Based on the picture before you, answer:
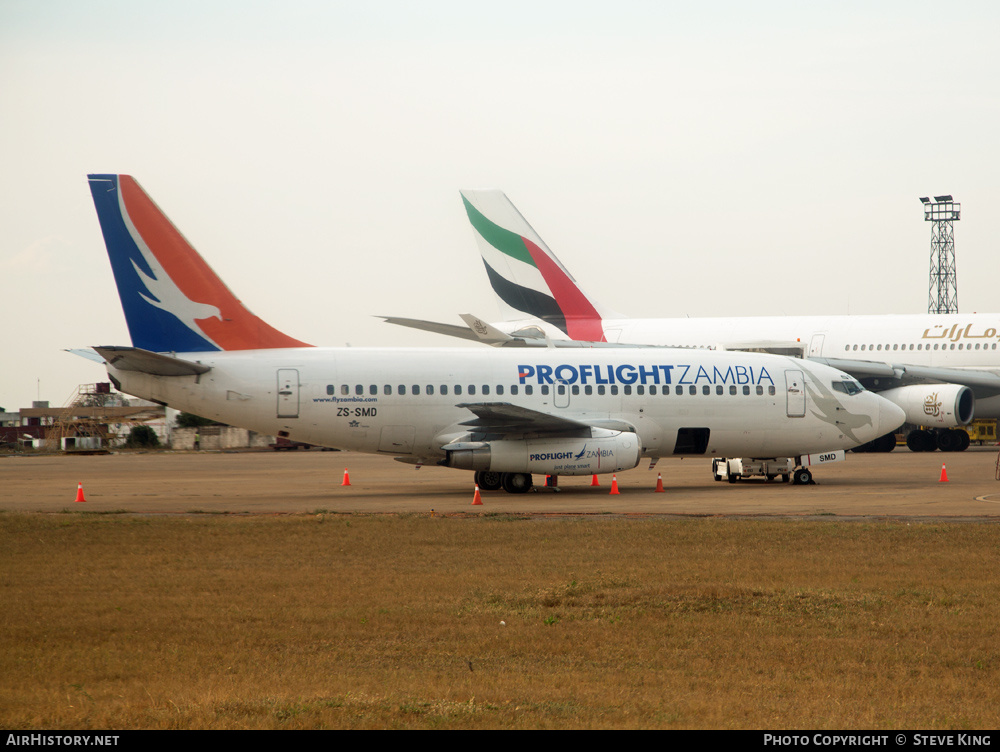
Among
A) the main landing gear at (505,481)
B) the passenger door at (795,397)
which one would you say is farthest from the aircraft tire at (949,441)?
the main landing gear at (505,481)

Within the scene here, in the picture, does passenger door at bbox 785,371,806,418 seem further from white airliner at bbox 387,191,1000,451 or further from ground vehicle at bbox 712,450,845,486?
white airliner at bbox 387,191,1000,451

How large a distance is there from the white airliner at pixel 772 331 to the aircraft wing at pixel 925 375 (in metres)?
0.04

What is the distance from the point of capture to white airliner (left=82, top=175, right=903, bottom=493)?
2486 centimetres

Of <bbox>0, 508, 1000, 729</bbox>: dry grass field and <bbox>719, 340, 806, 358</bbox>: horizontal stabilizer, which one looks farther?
<bbox>719, 340, 806, 358</bbox>: horizontal stabilizer

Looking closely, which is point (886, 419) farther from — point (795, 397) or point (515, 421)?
point (515, 421)

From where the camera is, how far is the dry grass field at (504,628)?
739 centimetres

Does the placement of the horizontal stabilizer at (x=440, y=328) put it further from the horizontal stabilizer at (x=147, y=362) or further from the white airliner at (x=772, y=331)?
the horizontal stabilizer at (x=147, y=362)

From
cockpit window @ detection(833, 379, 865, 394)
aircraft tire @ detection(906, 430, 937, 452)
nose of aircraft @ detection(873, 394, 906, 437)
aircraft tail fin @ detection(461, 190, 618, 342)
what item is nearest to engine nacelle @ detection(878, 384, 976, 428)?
aircraft tire @ detection(906, 430, 937, 452)

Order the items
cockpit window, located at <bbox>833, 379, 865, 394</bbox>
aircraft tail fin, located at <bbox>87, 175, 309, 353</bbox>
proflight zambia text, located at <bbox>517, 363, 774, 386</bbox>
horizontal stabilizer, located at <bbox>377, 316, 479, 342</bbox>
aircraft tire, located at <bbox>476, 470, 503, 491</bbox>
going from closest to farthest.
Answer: aircraft tail fin, located at <bbox>87, 175, 309, 353</bbox> < aircraft tire, located at <bbox>476, 470, 503, 491</bbox> < proflight zambia text, located at <bbox>517, 363, 774, 386</bbox> < cockpit window, located at <bbox>833, 379, 865, 394</bbox> < horizontal stabilizer, located at <bbox>377, 316, 479, 342</bbox>

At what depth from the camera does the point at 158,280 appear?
24.8m

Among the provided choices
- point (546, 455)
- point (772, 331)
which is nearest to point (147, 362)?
point (546, 455)

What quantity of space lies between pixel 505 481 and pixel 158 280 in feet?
30.4

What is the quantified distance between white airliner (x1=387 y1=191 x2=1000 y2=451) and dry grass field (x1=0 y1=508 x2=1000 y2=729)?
25478 millimetres
